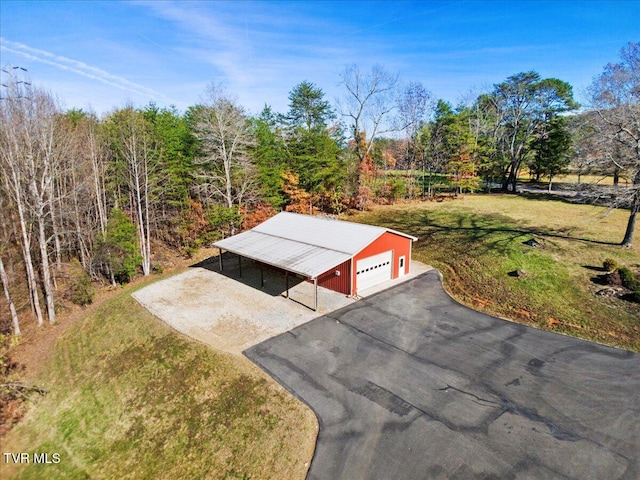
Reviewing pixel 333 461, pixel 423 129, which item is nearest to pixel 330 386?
pixel 333 461

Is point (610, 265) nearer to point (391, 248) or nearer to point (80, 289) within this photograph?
point (391, 248)

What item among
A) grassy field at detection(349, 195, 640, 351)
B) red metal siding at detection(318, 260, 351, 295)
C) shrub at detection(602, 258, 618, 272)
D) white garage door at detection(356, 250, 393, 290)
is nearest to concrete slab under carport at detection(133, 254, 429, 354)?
red metal siding at detection(318, 260, 351, 295)

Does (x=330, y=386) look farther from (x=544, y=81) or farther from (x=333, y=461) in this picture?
(x=544, y=81)

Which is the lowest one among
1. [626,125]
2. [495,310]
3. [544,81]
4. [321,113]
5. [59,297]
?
[59,297]

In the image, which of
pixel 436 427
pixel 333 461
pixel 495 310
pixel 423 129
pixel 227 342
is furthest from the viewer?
pixel 423 129

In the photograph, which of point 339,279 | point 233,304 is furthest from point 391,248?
point 233,304

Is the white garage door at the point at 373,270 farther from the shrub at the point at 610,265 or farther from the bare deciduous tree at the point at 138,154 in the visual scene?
the bare deciduous tree at the point at 138,154

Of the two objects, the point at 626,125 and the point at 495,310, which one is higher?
the point at 626,125
